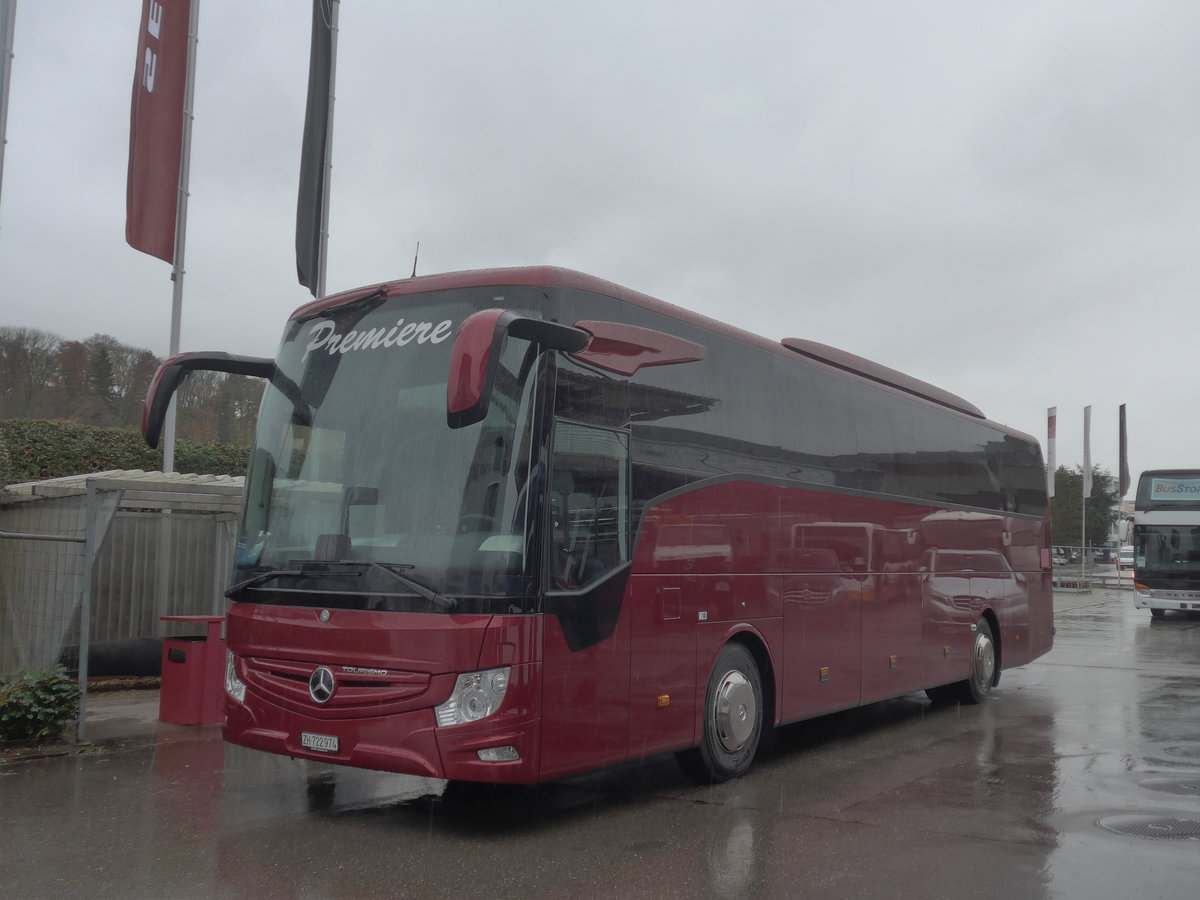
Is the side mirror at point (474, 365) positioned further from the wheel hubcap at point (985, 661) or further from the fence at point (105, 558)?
the wheel hubcap at point (985, 661)

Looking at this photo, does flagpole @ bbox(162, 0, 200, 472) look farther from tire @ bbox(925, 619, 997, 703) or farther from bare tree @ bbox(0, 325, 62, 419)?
bare tree @ bbox(0, 325, 62, 419)

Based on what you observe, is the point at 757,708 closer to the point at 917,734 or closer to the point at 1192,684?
the point at 917,734

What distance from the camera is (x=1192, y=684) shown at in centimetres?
1473

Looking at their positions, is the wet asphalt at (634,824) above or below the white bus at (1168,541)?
below

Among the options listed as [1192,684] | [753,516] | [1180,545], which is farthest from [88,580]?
[1180,545]

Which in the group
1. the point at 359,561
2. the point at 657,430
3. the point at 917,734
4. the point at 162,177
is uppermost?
the point at 162,177

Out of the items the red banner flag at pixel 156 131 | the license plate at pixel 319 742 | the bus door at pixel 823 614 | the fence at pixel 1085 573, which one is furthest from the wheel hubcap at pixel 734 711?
the fence at pixel 1085 573

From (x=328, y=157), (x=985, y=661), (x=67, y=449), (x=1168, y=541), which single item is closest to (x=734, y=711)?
(x=985, y=661)

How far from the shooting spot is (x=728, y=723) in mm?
8039

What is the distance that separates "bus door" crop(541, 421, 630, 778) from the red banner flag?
9832 millimetres

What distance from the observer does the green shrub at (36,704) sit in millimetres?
8922

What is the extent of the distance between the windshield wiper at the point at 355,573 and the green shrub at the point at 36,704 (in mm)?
3031

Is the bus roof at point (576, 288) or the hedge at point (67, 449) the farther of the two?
the hedge at point (67, 449)

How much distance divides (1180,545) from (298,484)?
27.4 m
